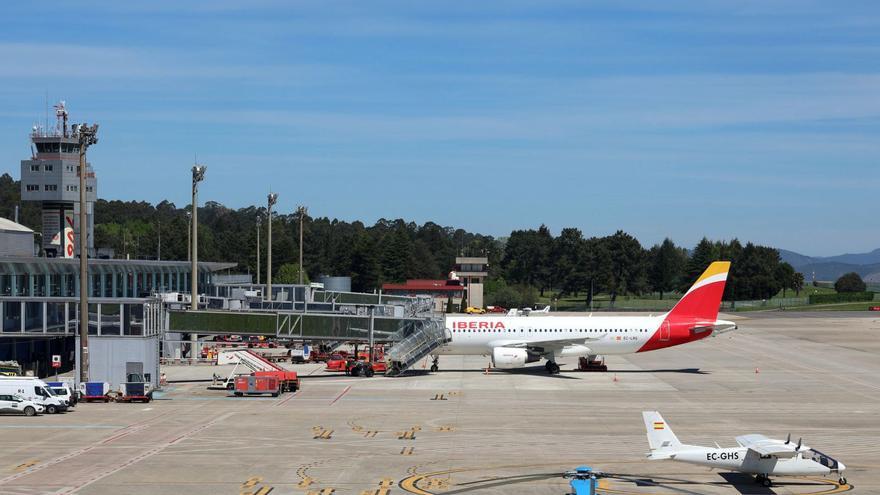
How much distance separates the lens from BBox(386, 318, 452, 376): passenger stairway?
7044cm

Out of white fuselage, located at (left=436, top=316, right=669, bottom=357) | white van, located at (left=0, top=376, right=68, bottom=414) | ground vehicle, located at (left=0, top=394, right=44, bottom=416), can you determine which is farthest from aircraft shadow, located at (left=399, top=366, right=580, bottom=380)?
ground vehicle, located at (left=0, top=394, right=44, bottom=416)

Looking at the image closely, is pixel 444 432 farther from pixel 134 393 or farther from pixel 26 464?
pixel 134 393

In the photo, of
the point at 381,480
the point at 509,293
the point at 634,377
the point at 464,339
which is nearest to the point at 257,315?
the point at 464,339

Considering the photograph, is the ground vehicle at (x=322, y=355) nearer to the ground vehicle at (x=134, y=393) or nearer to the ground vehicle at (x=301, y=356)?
the ground vehicle at (x=301, y=356)

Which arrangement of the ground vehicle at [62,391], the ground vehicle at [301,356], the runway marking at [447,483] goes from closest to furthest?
the runway marking at [447,483]
the ground vehicle at [62,391]
the ground vehicle at [301,356]

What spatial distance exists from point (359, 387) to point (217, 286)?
5097 cm

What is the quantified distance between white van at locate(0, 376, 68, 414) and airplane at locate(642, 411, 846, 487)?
31.0 meters

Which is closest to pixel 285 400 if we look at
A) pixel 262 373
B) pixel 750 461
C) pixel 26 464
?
pixel 262 373

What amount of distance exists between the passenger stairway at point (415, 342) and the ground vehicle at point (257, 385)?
38.7ft

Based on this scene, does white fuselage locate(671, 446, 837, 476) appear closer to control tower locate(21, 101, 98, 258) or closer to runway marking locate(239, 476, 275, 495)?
runway marking locate(239, 476, 275, 495)

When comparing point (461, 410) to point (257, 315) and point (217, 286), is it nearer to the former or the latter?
point (257, 315)

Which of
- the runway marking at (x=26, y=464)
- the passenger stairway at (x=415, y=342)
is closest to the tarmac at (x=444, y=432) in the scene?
the runway marking at (x=26, y=464)

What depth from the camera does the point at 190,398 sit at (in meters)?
59.2

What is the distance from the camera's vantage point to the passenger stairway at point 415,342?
7044cm
